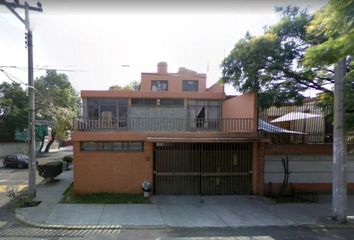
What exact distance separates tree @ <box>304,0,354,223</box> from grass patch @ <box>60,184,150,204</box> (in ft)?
25.2

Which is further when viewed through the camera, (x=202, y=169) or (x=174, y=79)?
(x=174, y=79)

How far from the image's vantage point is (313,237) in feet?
35.2

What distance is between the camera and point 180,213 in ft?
44.7

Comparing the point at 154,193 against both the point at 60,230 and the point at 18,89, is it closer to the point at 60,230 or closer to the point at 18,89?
the point at 60,230

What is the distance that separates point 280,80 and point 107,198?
9499 mm

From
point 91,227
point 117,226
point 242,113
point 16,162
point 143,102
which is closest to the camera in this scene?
point 91,227

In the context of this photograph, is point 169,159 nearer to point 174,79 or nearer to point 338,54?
point 338,54

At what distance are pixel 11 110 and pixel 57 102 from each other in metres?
5.53

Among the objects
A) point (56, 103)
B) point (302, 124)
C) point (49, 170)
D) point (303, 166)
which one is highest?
point (56, 103)

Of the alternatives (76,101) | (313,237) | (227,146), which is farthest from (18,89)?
(313,237)

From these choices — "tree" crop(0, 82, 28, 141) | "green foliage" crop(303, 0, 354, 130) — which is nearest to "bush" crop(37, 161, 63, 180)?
"green foliage" crop(303, 0, 354, 130)

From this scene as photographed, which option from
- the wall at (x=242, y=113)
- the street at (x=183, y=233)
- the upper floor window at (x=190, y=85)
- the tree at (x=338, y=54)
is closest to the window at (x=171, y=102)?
the wall at (x=242, y=113)

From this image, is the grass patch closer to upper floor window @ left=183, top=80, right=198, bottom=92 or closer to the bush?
the bush

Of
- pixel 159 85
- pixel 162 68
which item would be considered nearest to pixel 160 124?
pixel 159 85
